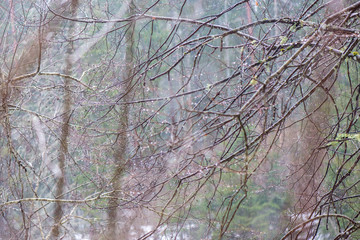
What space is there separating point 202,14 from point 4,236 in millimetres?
8328

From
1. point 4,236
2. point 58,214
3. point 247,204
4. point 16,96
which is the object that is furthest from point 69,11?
point 247,204

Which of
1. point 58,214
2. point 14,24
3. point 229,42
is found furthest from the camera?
point 229,42

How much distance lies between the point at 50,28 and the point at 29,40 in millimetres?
306

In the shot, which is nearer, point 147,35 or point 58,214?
point 58,214

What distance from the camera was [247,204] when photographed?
1133 cm

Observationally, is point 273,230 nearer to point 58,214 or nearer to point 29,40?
point 58,214

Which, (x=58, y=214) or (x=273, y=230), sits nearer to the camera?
(x=58, y=214)

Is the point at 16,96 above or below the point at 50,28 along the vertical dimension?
below

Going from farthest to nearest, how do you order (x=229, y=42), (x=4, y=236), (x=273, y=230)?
(x=229, y=42)
(x=273, y=230)
(x=4, y=236)

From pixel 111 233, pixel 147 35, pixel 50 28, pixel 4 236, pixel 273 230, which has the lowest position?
pixel 4 236

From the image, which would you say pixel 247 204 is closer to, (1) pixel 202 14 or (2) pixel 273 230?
(2) pixel 273 230

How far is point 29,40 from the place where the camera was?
201 inches

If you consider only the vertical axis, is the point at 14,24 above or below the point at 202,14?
below

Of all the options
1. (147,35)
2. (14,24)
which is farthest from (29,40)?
(147,35)
